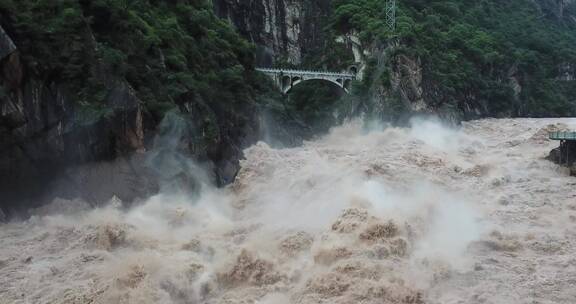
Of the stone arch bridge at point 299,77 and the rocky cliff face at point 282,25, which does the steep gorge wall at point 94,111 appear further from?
the rocky cliff face at point 282,25

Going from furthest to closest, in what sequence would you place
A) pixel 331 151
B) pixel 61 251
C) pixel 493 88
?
pixel 493 88, pixel 331 151, pixel 61 251

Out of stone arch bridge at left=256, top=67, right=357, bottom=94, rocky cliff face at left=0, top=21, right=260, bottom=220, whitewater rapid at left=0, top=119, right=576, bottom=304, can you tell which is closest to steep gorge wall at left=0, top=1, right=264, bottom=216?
rocky cliff face at left=0, top=21, right=260, bottom=220

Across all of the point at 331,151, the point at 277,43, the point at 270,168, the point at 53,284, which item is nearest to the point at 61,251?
the point at 53,284

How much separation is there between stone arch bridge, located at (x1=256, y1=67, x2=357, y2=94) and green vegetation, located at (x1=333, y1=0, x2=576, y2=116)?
3.17 m

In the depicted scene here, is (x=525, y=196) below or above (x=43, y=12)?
below

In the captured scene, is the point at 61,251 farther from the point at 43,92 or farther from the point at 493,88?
the point at 493,88

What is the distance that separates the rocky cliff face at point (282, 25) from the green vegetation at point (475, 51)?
13.6 ft

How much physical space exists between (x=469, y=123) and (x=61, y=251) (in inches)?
2292

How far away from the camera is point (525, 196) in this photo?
115 feet

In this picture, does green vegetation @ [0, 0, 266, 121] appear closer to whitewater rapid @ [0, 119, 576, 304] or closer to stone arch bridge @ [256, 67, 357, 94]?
whitewater rapid @ [0, 119, 576, 304]

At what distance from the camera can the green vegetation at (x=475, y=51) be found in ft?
240

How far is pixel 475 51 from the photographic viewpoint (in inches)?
3243

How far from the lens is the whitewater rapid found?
73.3ft

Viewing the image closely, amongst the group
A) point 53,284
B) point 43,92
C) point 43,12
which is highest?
point 43,12
